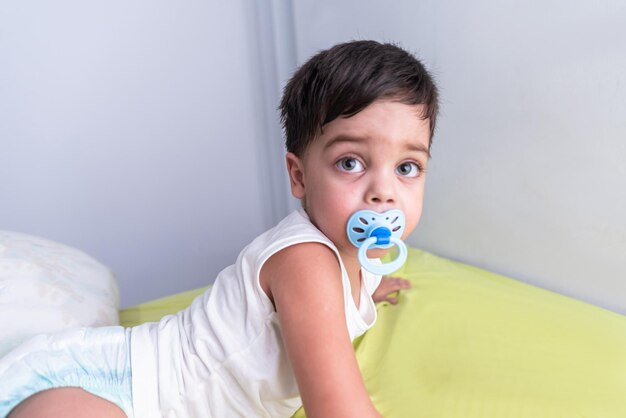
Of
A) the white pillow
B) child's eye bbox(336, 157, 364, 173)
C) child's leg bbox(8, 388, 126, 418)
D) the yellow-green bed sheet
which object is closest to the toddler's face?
child's eye bbox(336, 157, 364, 173)

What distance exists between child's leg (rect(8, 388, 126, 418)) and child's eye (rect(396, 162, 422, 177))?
1.60 ft

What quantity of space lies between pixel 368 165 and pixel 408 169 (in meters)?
0.07

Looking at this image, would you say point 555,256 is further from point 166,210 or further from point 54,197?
point 54,197

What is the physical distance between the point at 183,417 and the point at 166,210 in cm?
103

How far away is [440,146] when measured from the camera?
1307 mm

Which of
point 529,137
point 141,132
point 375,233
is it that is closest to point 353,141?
point 375,233

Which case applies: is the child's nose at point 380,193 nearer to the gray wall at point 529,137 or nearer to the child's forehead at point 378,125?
the child's forehead at point 378,125

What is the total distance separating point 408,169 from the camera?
74 centimetres

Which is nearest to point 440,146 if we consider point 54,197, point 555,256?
point 555,256

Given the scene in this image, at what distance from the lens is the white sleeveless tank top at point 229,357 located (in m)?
0.72

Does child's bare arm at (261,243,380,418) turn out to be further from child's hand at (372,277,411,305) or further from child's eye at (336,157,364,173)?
child's hand at (372,277,411,305)

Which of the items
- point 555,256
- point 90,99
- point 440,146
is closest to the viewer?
point 555,256

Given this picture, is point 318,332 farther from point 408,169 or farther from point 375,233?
point 408,169

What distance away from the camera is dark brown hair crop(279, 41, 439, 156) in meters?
0.71
